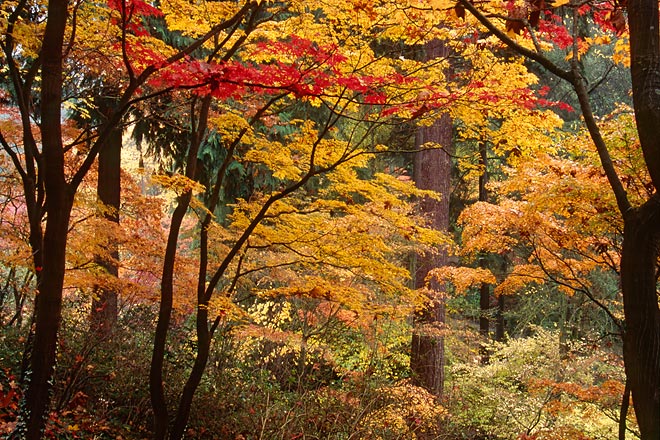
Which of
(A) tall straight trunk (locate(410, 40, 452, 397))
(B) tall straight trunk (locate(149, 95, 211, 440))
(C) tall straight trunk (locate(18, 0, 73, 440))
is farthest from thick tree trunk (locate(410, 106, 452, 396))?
(C) tall straight trunk (locate(18, 0, 73, 440))

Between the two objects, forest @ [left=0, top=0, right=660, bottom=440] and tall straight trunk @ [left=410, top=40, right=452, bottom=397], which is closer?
forest @ [left=0, top=0, right=660, bottom=440]

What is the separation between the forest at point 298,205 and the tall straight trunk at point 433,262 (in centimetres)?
4

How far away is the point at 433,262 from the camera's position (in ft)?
28.9

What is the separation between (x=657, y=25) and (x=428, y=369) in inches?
272

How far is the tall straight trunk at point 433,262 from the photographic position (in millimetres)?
8438

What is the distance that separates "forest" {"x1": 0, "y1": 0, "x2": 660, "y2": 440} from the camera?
11.1ft

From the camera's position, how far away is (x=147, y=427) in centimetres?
582

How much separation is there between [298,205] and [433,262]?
2544mm

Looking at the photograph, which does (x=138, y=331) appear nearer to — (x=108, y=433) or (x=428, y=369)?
(x=108, y=433)

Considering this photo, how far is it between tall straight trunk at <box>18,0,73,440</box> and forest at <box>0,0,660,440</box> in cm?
1

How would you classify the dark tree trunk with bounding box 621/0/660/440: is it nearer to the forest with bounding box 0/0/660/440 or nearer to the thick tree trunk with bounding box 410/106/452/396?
the forest with bounding box 0/0/660/440

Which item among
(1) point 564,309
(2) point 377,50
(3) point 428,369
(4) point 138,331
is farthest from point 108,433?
(1) point 564,309

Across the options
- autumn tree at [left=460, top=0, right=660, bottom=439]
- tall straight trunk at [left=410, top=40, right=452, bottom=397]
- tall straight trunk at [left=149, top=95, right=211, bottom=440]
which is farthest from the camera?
tall straight trunk at [left=410, top=40, right=452, bottom=397]

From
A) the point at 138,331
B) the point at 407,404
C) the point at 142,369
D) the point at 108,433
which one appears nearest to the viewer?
the point at 108,433
